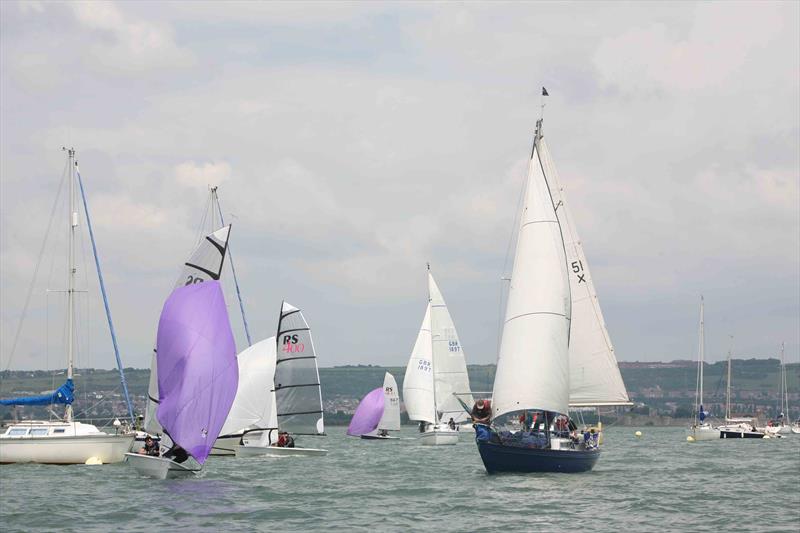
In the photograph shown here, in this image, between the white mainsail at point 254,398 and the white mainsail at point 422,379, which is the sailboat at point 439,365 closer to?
the white mainsail at point 422,379

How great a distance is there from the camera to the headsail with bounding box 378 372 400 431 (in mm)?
118500

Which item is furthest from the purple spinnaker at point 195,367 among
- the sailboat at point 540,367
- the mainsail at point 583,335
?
the mainsail at point 583,335

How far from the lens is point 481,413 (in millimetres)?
46875

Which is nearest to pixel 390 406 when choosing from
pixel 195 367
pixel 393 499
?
pixel 195 367

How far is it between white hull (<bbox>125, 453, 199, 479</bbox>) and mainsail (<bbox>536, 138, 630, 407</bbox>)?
1551cm

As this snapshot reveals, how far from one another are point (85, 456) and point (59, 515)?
876 inches

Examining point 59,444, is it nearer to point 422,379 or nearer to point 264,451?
point 264,451

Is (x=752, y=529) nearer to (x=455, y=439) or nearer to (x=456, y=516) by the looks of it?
(x=456, y=516)

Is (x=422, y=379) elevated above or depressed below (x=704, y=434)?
above

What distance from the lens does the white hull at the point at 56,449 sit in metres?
57.0

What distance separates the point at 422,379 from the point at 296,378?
32.4 meters

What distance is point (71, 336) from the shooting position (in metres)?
62.6

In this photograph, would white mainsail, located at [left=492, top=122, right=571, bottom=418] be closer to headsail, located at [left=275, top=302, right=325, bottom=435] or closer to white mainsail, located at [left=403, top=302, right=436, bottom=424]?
headsail, located at [left=275, top=302, right=325, bottom=435]

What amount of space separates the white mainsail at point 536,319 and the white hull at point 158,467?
39.8 feet
